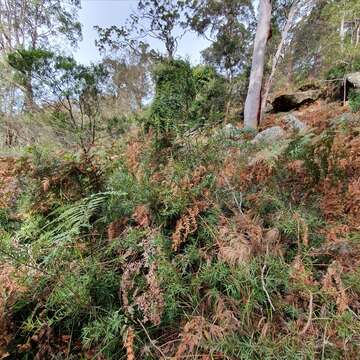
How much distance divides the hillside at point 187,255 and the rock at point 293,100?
4631mm

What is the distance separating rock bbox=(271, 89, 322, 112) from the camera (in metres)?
5.63

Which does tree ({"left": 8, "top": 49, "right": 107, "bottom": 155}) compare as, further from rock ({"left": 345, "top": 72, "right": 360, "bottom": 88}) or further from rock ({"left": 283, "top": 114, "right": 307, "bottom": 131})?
rock ({"left": 345, "top": 72, "right": 360, "bottom": 88})

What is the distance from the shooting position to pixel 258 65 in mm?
4469

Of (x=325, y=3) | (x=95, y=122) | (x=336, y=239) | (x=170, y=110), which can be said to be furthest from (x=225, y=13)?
(x=336, y=239)

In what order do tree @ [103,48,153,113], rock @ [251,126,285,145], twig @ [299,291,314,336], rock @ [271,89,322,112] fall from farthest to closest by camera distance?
tree @ [103,48,153,113], rock @ [271,89,322,112], rock @ [251,126,285,145], twig @ [299,291,314,336]

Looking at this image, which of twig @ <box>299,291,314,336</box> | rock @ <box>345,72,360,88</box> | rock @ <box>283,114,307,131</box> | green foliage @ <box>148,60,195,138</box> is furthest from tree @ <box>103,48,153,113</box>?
twig @ <box>299,291,314,336</box>

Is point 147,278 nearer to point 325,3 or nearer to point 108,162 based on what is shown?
point 108,162

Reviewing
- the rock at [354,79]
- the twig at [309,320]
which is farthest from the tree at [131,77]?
the twig at [309,320]

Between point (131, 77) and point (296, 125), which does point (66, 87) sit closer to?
point (296, 125)

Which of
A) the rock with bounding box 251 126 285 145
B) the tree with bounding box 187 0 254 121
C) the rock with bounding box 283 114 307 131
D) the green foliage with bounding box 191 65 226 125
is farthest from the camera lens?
the tree with bounding box 187 0 254 121

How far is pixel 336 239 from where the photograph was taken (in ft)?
3.78

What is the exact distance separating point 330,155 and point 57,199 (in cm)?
182

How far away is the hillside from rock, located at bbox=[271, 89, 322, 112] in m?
4.63

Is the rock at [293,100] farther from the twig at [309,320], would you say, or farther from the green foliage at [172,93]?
the twig at [309,320]
